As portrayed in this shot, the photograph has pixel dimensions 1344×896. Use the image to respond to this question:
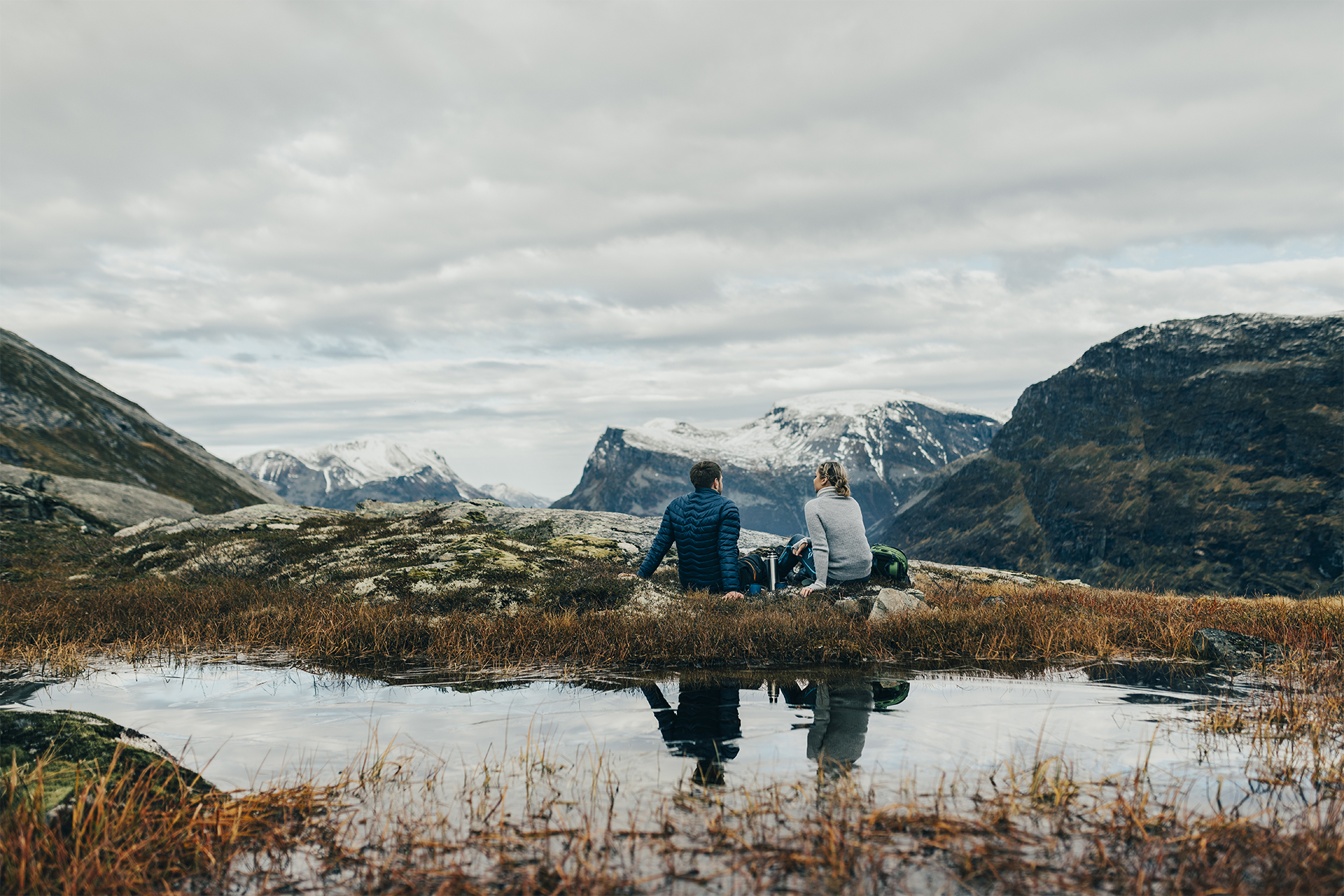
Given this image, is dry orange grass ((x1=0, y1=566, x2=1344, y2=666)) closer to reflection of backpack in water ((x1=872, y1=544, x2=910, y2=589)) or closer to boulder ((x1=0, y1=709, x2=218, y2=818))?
reflection of backpack in water ((x1=872, y1=544, x2=910, y2=589))

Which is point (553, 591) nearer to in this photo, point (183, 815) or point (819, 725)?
point (819, 725)

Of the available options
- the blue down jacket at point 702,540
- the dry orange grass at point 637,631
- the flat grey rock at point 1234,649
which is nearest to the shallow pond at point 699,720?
the dry orange grass at point 637,631

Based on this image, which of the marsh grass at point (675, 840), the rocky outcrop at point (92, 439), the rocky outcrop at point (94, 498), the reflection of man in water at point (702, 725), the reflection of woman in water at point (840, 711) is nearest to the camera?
the marsh grass at point (675, 840)

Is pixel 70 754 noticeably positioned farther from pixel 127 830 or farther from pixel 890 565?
pixel 890 565

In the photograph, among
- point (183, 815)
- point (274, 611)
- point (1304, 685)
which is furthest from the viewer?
point (274, 611)

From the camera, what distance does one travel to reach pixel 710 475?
13242 millimetres

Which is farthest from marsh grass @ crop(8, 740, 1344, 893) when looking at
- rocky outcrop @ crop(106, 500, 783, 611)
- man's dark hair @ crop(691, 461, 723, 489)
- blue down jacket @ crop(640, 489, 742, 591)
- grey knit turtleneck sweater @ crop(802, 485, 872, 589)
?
rocky outcrop @ crop(106, 500, 783, 611)

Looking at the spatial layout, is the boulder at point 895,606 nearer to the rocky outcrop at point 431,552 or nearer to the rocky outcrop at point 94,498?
the rocky outcrop at point 431,552

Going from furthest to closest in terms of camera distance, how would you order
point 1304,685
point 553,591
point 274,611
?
point 553,591 → point 274,611 → point 1304,685

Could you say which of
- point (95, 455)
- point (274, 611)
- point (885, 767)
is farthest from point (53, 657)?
point (95, 455)

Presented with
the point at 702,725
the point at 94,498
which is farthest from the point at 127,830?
the point at 94,498

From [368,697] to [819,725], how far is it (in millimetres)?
5202

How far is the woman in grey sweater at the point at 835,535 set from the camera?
41.2ft

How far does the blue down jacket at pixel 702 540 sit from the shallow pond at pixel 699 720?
3760mm
